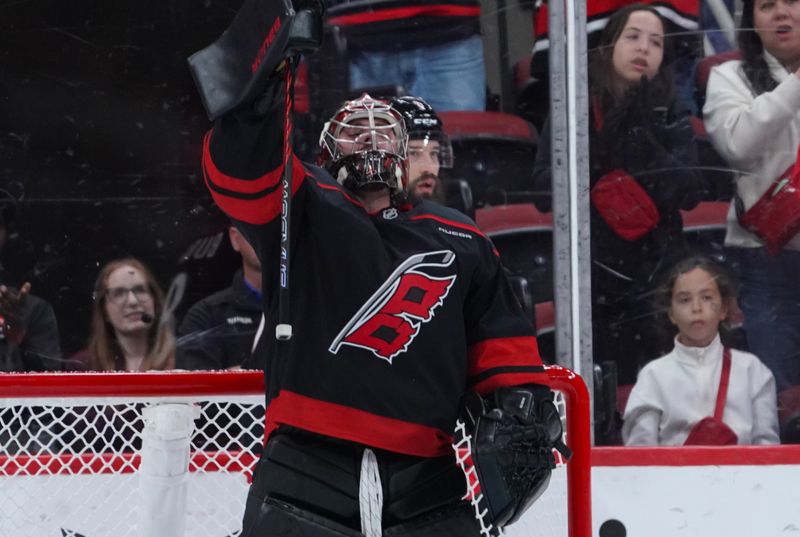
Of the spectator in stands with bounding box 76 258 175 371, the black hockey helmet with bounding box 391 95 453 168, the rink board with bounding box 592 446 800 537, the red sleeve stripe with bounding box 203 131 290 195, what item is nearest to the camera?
the red sleeve stripe with bounding box 203 131 290 195

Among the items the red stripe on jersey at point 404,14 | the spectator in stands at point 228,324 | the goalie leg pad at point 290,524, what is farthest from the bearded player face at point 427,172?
the goalie leg pad at point 290,524

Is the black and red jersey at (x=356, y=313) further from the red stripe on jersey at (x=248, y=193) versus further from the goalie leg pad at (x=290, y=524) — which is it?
the goalie leg pad at (x=290, y=524)

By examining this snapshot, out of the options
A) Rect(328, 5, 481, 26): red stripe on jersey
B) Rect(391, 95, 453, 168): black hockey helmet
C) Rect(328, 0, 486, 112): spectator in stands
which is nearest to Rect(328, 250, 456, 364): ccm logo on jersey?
Rect(391, 95, 453, 168): black hockey helmet

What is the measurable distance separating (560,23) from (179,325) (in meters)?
1.28

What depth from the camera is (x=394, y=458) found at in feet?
5.64

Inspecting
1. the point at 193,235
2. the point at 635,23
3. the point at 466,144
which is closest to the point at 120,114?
the point at 193,235

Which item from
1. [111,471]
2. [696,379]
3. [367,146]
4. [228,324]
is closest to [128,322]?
[228,324]

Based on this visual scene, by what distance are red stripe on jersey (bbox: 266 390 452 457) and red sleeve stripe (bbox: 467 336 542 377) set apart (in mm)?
187

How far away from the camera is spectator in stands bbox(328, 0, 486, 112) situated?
291 centimetres

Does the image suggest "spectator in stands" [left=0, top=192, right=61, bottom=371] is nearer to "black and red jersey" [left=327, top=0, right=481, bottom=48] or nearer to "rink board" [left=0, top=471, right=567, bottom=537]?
"rink board" [left=0, top=471, right=567, bottom=537]

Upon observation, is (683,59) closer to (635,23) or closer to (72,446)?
(635,23)

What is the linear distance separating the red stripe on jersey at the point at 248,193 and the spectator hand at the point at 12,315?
136cm

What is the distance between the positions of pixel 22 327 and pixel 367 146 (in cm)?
142

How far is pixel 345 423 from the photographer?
65.9 inches
